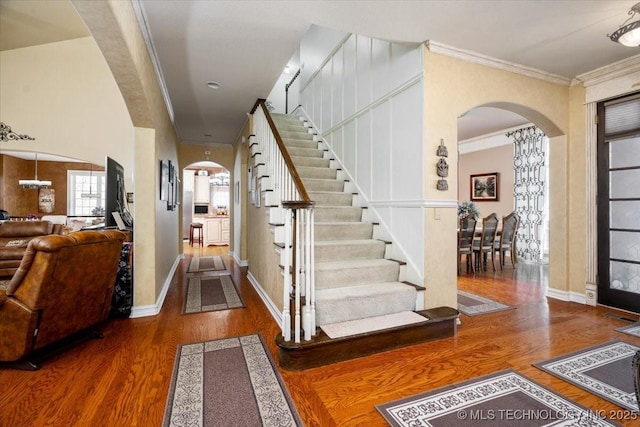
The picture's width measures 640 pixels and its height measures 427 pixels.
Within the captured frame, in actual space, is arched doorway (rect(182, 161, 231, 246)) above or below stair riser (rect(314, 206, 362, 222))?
above

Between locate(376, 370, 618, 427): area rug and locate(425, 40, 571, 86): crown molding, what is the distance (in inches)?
119

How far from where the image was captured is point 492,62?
3369 mm

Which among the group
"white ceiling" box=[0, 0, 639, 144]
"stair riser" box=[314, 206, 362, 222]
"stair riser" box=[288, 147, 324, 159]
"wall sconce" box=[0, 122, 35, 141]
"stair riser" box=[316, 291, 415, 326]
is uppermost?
"white ceiling" box=[0, 0, 639, 144]

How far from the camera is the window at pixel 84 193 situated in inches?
212

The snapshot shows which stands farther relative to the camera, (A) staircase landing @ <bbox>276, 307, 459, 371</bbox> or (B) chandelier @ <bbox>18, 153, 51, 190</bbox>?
(B) chandelier @ <bbox>18, 153, 51, 190</bbox>

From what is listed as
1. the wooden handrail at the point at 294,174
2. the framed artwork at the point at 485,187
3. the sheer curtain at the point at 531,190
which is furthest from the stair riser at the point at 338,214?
the framed artwork at the point at 485,187

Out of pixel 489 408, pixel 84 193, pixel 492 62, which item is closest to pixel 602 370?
pixel 489 408

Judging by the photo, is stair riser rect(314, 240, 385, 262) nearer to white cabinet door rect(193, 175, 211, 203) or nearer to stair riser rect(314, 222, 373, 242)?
stair riser rect(314, 222, 373, 242)

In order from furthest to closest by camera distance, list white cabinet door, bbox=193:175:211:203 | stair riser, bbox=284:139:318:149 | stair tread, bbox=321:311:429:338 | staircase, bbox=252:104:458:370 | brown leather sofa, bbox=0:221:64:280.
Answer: white cabinet door, bbox=193:175:211:203 → stair riser, bbox=284:139:318:149 → brown leather sofa, bbox=0:221:64:280 → stair tread, bbox=321:311:429:338 → staircase, bbox=252:104:458:370

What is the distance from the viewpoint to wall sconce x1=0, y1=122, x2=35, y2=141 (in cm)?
479

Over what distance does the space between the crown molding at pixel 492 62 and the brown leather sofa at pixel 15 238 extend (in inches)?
212

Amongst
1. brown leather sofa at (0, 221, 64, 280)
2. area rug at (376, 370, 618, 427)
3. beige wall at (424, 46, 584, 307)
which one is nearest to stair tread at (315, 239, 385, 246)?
beige wall at (424, 46, 584, 307)

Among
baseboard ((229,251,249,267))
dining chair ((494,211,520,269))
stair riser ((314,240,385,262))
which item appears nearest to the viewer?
stair riser ((314,240,385,262))

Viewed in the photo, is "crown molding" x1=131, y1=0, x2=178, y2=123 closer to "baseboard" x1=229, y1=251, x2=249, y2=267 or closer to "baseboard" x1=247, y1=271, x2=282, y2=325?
"baseboard" x1=247, y1=271, x2=282, y2=325
